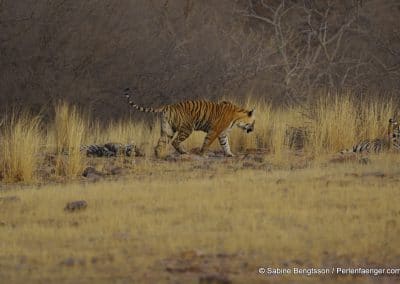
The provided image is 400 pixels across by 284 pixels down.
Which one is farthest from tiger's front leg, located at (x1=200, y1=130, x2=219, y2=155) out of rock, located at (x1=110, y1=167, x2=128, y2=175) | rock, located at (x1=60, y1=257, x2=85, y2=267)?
rock, located at (x1=60, y1=257, x2=85, y2=267)

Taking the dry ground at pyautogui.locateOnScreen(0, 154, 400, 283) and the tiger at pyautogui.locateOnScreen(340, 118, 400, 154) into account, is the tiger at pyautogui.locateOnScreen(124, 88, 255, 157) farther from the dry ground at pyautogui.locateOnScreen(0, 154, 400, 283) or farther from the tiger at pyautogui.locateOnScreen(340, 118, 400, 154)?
the dry ground at pyautogui.locateOnScreen(0, 154, 400, 283)

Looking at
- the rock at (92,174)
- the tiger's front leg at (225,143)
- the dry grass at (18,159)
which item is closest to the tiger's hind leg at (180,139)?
the tiger's front leg at (225,143)

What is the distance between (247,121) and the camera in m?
17.1

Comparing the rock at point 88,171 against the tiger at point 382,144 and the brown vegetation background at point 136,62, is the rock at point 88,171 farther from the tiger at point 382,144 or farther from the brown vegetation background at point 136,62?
the brown vegetation background at point 136,62

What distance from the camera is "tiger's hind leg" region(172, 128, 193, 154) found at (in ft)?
54.6

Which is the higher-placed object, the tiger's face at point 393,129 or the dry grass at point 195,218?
the tiger's face at point 393,129

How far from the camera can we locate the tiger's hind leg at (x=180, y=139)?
16641 millimetres

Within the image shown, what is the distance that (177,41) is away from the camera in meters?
24.6

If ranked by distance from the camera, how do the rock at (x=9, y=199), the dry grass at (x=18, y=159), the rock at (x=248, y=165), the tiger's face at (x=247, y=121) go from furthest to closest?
the tiger's face at (x=247, y=121) → the rock at (x=248, y=165) → the dry grass at (x=18, y=159) → the rock at (x=9, y=199)

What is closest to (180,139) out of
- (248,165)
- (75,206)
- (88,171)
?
(248,165)

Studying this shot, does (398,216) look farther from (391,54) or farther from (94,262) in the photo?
(391,54)

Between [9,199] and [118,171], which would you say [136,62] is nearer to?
[118,171]

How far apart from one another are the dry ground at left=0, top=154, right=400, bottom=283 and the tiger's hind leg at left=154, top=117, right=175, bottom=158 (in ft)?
9.85

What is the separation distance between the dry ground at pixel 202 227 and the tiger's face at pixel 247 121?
4.03 m
